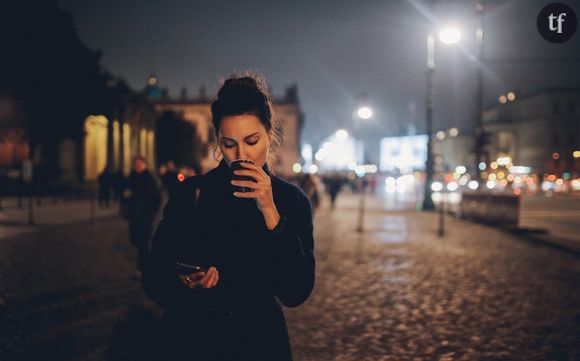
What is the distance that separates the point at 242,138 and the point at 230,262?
0.44 meters

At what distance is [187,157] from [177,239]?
79011 millimetres

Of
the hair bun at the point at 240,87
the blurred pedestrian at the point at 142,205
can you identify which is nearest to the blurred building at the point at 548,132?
the blurred pedestrian at the point at 142,205

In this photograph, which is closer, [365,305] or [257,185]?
[257,185]

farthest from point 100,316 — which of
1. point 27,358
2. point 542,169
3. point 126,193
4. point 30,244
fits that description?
point 542,169

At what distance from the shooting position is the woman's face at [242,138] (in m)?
2.00

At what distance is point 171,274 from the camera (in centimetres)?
198

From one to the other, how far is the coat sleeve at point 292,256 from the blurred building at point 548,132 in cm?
8955

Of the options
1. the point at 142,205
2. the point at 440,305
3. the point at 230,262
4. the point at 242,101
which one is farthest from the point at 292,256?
the point at 142,205

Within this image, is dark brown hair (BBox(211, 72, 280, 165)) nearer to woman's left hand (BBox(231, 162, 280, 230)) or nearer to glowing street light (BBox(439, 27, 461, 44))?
woman's left hand (BBox(231, 162, 280, 230))

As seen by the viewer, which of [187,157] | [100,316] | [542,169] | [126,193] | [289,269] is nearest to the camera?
[289,269]

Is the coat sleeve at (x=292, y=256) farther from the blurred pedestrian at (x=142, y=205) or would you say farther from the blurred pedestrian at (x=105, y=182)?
the blurred pedestrian at (x=105, y=182)

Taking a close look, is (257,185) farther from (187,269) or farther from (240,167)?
(187,269)

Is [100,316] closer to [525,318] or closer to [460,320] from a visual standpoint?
[460,320]

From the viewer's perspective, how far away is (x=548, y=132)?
4006 inches
